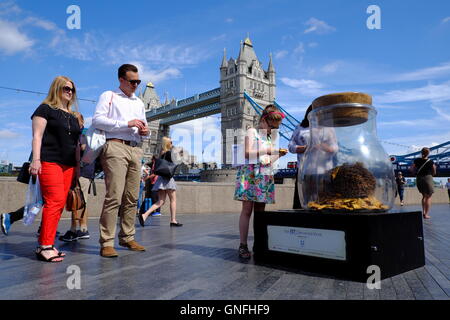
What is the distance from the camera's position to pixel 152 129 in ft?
274

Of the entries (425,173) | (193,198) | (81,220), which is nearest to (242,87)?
(193,198)

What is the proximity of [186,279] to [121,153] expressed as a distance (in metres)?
1.32

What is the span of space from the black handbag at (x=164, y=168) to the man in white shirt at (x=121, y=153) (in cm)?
235

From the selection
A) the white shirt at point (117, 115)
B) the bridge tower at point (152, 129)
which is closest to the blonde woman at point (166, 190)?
the white shirt at point (117, 115)

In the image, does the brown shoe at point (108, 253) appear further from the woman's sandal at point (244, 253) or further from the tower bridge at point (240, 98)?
the tower bridge at point (240, 98)

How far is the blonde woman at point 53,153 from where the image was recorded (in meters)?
2.66

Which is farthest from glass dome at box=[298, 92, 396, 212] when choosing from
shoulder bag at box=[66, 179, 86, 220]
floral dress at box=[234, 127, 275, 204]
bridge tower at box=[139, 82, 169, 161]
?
bridge tower at box=[139, 82, 169, 161]

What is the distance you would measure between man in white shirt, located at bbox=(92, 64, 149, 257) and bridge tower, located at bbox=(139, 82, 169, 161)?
55.8m

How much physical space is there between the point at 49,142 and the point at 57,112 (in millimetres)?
266

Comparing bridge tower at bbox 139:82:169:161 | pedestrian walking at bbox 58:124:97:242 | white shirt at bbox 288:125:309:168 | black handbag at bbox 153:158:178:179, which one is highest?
bridge tower at bbox 139:82:169:161

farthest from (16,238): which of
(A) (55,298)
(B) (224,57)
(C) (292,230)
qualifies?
(B) (224,57)

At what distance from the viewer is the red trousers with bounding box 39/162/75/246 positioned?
268 centimetres

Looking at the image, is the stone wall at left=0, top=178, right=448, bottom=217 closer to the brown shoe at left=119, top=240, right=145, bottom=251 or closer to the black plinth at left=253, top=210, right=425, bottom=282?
the brown shoe at left=119, top=240, right=145, bottom=251

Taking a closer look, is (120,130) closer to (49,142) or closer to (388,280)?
(49,142)
